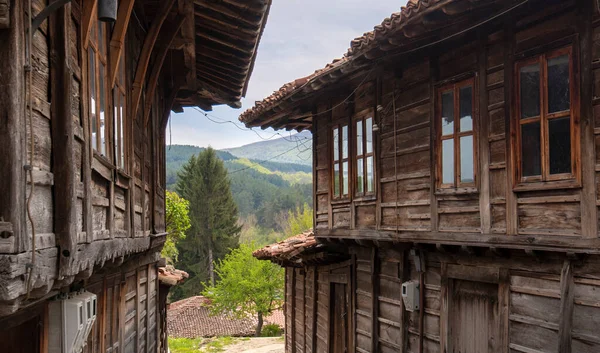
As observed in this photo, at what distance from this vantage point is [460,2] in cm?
573

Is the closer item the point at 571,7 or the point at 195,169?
the point at 571,7

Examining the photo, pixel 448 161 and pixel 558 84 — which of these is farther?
pixel 448 161

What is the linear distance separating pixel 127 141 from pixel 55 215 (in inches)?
122

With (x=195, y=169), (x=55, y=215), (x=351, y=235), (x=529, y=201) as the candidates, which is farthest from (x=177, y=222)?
(x=195, y=169)

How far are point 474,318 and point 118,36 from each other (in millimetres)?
5526

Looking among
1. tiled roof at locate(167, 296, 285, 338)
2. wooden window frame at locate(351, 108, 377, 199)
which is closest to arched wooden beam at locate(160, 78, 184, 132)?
wooden window frame at locate(351, 108, 377, 199)

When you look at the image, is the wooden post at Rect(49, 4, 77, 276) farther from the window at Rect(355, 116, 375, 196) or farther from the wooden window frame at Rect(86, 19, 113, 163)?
the window at Rect(355, 116, 375, 196)

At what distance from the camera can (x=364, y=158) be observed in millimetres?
9391

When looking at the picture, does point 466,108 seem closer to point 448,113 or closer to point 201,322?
point 448,113

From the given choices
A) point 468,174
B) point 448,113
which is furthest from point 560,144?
point 448,113

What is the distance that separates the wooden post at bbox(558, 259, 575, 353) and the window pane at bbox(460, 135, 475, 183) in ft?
5.28

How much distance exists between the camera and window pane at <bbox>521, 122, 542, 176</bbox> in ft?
19.6

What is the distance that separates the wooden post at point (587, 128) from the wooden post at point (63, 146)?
4654 millimetres

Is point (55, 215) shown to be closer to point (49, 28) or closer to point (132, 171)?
point (49, 28)
